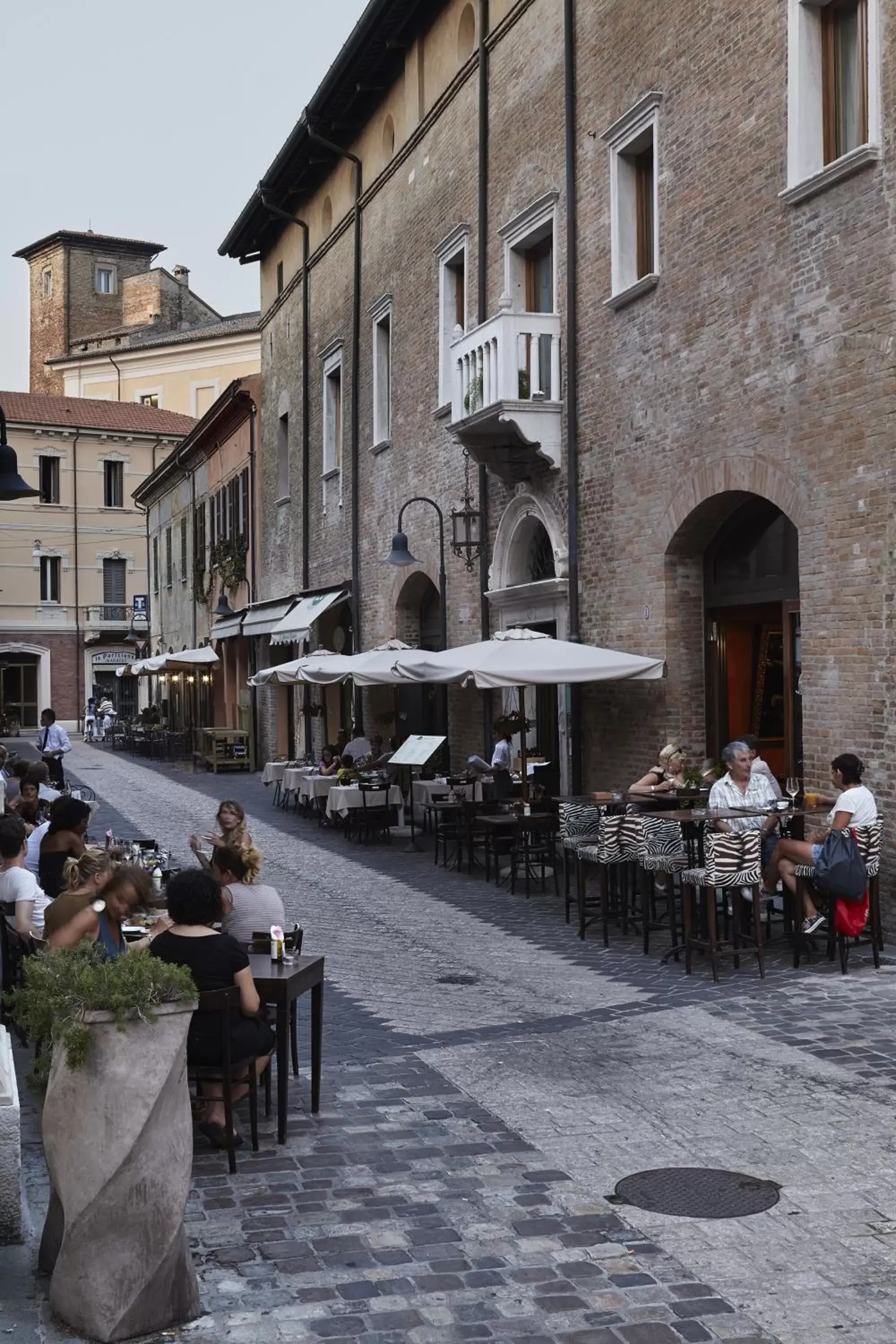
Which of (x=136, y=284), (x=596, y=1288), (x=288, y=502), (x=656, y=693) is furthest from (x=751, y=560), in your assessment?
(x=136, y=284)

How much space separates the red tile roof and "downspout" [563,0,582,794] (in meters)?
41.6

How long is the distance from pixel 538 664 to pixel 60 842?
5.17m

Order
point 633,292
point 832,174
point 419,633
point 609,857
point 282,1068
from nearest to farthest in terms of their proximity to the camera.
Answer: point 282,1068
point 832,174
point 609,857
point 633,292
point 419,633

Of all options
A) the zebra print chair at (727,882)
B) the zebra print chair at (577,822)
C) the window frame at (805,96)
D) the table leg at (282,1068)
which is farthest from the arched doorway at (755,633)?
the table leg at (282,1068)

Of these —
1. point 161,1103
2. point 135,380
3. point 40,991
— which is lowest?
point 161,1103

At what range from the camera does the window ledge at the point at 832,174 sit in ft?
33.5

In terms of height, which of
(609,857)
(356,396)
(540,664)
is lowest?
(609,857)

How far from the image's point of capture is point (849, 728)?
1065 cm

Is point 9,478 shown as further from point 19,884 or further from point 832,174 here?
point 832,174

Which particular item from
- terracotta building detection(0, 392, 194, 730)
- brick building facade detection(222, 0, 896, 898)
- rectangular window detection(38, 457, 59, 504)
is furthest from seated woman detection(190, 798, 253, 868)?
rectangular window detection(38, 457, 59, 504)

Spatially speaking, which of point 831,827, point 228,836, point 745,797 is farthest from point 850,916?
point 228,836

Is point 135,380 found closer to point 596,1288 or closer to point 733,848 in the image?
point 733,848

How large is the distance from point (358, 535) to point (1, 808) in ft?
39.4

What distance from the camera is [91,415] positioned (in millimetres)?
55656
